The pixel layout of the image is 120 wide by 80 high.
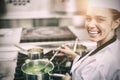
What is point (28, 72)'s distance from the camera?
1.72 m

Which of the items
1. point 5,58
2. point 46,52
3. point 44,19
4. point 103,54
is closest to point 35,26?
point 44,19

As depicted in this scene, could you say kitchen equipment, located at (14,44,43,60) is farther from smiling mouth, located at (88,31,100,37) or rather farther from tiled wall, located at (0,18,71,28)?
smiling mouth, located at (88,31,100,37)

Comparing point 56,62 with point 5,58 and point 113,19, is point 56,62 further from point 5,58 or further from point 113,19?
point 113,19

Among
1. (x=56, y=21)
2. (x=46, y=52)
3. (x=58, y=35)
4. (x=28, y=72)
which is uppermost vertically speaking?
(x=56, y=21)

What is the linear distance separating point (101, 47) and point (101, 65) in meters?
0.14

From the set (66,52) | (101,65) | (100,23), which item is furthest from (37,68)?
(100,23)

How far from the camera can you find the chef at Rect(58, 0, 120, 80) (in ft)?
5.61

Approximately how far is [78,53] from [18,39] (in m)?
0.49

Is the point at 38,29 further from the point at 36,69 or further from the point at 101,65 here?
the point at 101,65

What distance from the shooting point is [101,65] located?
1720 millimetres

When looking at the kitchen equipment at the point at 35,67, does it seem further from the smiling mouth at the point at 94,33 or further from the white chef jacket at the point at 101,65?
the smiling mouth at the point at 94,33

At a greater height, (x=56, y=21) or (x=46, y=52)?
(x=56, y=21)

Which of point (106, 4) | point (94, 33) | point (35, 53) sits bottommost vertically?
point (35, 53)

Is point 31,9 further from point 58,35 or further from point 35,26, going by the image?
point 58,35
